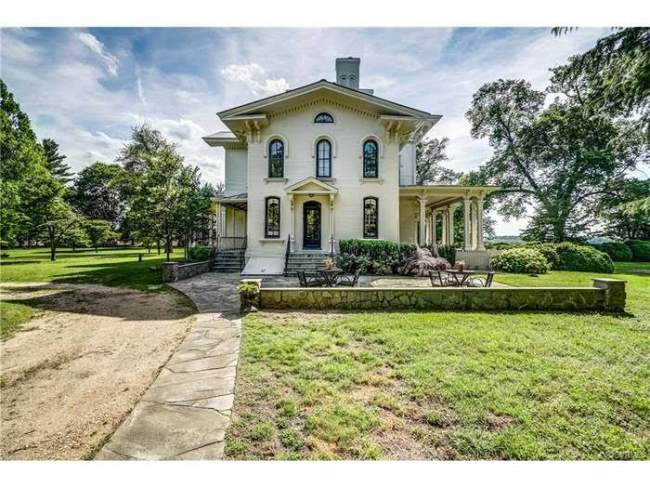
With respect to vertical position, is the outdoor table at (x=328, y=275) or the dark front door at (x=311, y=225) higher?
the dark front door at (x=311, y=225)

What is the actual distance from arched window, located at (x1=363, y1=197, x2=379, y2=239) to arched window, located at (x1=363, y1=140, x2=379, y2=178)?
134 centimetres

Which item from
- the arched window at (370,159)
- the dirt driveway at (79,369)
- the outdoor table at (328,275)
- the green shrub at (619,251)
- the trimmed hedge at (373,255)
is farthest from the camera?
the green shrub at (619,251)

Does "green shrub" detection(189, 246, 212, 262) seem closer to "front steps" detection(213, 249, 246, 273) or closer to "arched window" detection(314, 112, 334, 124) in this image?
"front steps" detection(213, 249, 246, 273)

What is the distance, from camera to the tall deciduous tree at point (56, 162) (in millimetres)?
48688

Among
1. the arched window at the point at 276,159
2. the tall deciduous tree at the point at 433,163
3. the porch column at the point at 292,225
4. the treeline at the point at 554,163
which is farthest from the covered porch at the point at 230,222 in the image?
the treeline at the point at 554,163

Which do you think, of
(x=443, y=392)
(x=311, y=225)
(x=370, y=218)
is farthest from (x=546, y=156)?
(x=443, y=392)

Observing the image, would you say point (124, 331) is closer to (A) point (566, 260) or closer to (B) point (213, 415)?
(B) point (213, 415)

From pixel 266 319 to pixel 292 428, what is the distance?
372 cm

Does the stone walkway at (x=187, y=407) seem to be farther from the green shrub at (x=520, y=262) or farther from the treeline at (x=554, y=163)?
the treeline at (x=554, y=163)

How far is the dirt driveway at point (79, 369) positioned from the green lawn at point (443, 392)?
1325 mm

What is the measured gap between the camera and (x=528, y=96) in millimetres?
27297

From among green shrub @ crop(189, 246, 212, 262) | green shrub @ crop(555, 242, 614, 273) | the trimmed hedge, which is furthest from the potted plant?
green shrub @ crop(555, 242, 614, 273)

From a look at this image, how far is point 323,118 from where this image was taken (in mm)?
15664
